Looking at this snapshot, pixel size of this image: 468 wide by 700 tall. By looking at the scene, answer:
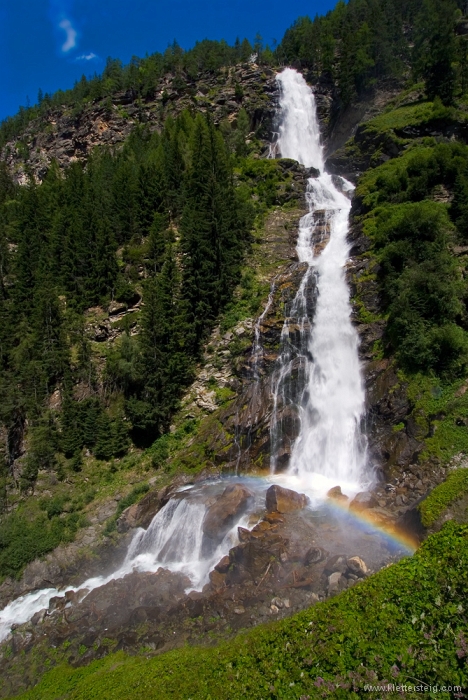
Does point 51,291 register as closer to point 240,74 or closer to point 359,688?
→ point 359,688

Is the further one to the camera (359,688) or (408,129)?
(408,129)

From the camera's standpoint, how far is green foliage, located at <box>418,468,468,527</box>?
14375 millimetres

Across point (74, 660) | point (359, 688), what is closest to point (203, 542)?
point (74, 660)

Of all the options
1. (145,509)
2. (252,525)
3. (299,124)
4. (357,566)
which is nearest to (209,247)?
(145,509)

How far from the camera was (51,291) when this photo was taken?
3784 centimetres

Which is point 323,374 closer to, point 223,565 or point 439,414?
point 439,414

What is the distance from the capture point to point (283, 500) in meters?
19.4

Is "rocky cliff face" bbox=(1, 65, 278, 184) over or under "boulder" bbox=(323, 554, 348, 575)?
over

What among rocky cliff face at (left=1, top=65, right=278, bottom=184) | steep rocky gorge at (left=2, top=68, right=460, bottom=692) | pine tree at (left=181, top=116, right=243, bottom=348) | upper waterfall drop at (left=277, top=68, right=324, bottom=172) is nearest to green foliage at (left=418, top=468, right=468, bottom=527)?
steep rocky gorge at (left=2, top=68, right=460, bottom=692)

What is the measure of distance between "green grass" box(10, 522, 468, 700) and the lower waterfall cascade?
27.5 ft

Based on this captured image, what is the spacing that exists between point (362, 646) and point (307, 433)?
1834 cm

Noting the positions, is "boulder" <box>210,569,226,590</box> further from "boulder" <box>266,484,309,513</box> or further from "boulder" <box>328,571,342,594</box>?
"boulder" <box>328,571,342,594</box>

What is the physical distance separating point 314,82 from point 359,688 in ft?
318

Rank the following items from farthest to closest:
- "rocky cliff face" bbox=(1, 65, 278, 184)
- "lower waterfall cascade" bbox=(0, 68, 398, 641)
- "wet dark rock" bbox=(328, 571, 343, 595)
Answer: "rocky cliff face" bbox=(1, 65, 278, 184) < "lower waterfall cascade" bbox=(0, 68, 398, 641) < "wet dark rock" bbox=(328, 571, 343, 595)
